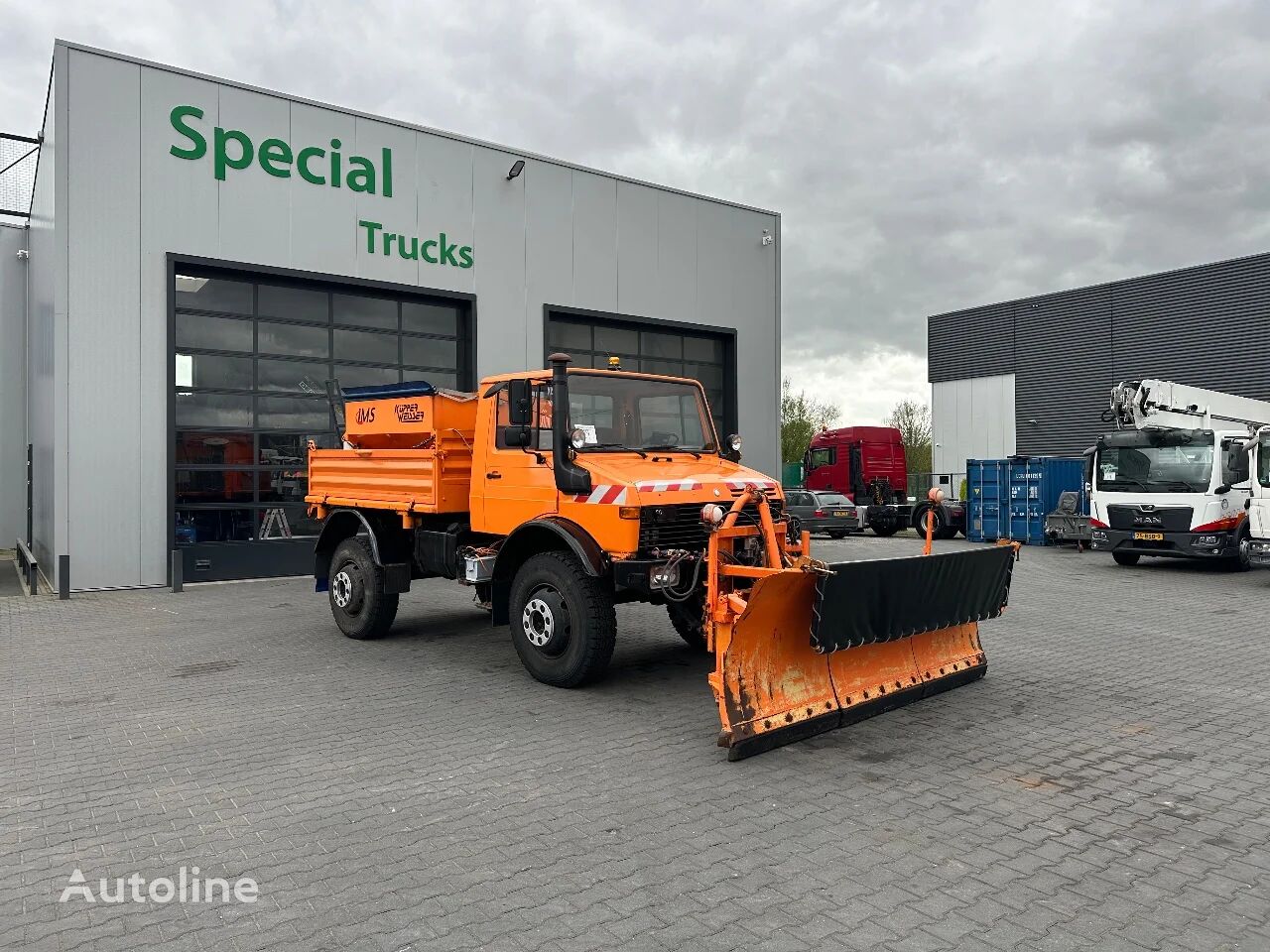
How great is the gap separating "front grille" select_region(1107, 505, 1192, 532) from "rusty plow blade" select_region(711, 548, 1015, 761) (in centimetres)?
1104

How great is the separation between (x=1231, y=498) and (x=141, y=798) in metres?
16.8

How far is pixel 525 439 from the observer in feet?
23.2

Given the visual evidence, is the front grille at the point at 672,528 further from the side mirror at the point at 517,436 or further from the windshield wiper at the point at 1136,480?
the windshield wiper at the point at 1136,480

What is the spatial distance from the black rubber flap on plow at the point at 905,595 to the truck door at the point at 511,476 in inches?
96.9

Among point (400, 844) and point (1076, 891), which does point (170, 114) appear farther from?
point (1076, 891)

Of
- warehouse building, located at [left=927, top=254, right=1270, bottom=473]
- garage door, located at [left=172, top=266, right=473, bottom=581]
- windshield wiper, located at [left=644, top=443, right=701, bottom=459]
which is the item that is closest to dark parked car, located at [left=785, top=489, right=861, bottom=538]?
garage door, located at [left=172, top=266, right=473, bottom=581]

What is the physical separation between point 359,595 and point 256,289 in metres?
8.05

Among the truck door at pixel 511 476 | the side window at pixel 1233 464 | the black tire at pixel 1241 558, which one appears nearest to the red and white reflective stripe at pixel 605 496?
the truck door at pixel 511 476

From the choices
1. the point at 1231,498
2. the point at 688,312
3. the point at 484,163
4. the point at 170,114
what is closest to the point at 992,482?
the point at 1231,498

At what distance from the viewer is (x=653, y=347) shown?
1909 cm

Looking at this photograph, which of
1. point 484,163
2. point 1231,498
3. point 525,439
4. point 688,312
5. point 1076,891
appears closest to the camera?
point 1076,891

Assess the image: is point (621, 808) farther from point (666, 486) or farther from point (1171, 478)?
point (1171, 478)

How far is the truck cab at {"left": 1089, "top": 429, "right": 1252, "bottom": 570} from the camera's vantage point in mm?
15211

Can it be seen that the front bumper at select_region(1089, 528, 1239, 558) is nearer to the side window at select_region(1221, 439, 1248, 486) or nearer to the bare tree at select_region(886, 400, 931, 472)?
the side window at select_region(1221, 439, 1248, 486)
